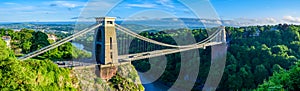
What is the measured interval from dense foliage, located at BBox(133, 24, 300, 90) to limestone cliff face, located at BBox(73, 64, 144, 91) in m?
6.85

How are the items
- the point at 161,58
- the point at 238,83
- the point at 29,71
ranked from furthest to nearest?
the point at 161,58 → the point at 238,83 → the point at 29,71

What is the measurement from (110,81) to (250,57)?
1096 centimetres

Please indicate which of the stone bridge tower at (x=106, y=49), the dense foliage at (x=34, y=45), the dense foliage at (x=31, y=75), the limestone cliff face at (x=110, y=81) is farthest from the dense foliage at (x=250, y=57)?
Answer: the dense foliage at (x=31, y=75)

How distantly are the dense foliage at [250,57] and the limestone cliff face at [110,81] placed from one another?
6851mm

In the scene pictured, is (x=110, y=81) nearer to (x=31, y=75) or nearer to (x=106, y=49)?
(x=106, y=49)

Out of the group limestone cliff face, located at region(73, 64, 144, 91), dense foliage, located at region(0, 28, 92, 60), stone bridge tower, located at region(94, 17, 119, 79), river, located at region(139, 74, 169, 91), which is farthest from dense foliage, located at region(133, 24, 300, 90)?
dense foliage, located at region(0, 28, 92, 60)

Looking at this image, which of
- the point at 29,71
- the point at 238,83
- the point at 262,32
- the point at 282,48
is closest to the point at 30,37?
the point at 29,71

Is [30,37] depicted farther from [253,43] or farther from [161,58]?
[253,43]

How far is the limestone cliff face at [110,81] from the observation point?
1148 centimetres

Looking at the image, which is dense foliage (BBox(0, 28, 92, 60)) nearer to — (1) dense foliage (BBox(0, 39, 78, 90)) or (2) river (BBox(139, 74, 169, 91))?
(1) dense foliage (BBox(0, 39, 78, 90))

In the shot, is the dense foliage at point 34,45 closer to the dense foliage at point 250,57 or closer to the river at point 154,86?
the river at point 154,86

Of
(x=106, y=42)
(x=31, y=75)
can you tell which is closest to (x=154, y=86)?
(x=106, y=42)

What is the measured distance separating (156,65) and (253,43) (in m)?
6.71

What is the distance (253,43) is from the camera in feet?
74.7
